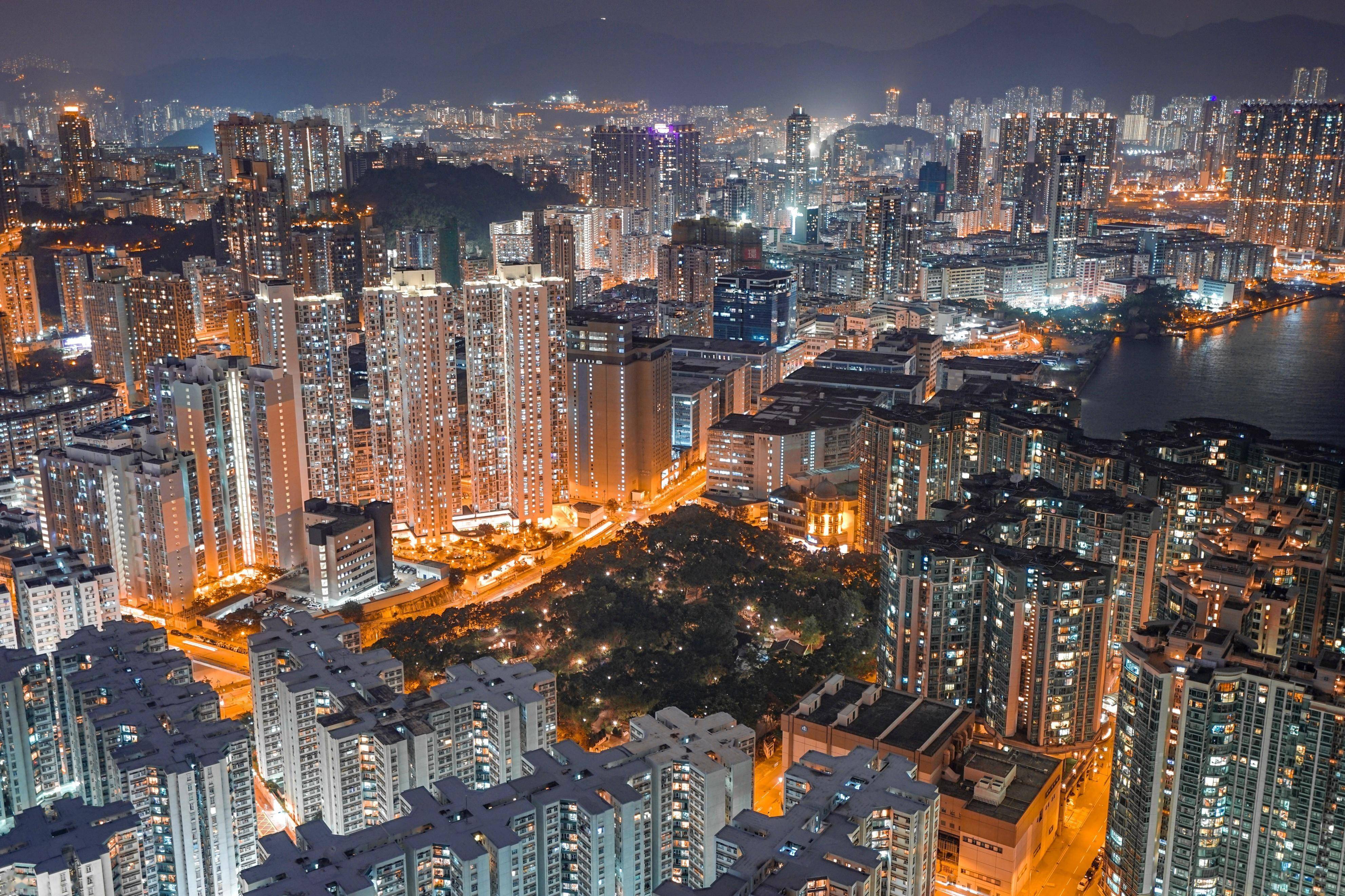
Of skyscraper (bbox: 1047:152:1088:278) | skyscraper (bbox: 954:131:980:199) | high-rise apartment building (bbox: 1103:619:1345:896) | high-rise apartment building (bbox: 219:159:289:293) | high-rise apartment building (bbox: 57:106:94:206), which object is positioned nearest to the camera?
high-rise apartment building (bbox: 1103:619:1345:896)

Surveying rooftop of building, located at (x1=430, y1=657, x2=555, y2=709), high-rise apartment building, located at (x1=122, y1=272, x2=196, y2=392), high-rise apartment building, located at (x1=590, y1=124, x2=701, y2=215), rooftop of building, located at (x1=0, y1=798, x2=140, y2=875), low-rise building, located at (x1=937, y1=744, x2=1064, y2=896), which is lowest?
low-rise building, located at (x1=937, y1=744, x2=1064, y2=896)

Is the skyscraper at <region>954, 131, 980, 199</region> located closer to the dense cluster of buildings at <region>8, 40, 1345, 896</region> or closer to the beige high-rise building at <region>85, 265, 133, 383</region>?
the dense cluster of buildings at <region>8, 40, 1345, 896</region>

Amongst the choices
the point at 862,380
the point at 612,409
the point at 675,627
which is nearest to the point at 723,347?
the point at 862,380

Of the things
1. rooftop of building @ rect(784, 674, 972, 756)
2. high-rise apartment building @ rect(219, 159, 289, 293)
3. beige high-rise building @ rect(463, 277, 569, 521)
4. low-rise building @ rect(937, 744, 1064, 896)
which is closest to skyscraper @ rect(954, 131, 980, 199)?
high-rise apartment building @ rect(219, 159, 289, 293)

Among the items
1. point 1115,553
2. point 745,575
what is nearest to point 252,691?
point 745,575

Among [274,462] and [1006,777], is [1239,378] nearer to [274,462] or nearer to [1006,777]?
[1006,777]

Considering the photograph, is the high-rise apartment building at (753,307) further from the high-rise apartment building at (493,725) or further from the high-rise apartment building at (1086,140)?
the high-rise apartment building at (1086,140)

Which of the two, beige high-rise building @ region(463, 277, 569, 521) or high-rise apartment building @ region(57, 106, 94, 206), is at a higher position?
high-rise apartment building @ region(57, 106, 94, 206)

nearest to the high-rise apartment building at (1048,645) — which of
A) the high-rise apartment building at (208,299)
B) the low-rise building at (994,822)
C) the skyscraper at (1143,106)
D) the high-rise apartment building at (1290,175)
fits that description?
the low-rise building at (994,822)
